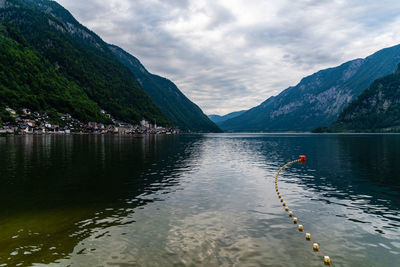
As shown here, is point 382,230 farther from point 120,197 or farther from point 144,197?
point 120,197

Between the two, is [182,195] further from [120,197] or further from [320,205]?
[320,205]

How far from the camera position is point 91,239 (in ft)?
59.4

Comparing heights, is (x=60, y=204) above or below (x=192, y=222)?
above

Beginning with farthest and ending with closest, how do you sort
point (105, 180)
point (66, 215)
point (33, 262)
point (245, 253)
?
point (105, 180) → point (66, 215) → point (245, 253) → point (33, 262)

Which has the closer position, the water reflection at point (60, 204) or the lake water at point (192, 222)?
the lake water at point (192, 222)

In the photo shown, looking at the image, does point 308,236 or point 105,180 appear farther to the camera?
point 105,180

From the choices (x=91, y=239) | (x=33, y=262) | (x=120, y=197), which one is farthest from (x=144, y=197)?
(x=33, y=262)

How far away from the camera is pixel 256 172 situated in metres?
50.5

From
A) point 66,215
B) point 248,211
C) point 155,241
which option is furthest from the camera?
point 248,211

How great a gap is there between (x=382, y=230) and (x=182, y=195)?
19790mm

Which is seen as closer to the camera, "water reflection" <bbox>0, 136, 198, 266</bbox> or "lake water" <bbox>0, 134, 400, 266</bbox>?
"lake water" <bbox>0, 134, 400, 266</bbox>

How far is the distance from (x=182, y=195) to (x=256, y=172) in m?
23.0

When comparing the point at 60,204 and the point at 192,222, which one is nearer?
the point at 192,222

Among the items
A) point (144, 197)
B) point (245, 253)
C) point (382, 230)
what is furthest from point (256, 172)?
point (245, 253)
